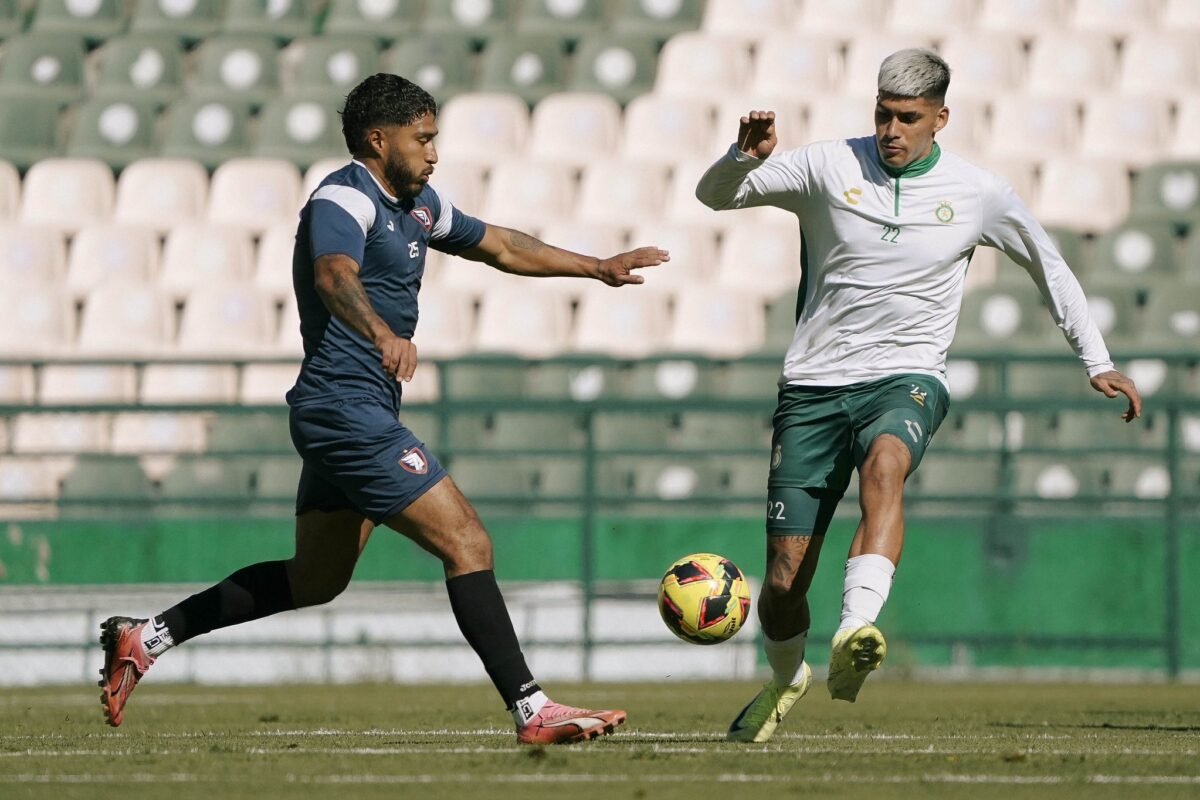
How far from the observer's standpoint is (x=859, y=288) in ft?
22.8

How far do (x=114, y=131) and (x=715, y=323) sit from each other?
6.33m

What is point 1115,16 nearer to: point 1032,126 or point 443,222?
point 1032,126

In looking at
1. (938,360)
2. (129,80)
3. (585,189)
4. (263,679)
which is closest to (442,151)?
(585,189)

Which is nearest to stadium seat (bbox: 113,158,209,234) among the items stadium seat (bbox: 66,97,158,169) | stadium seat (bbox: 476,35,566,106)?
stadium seat (bbox: 66,97,158,169)

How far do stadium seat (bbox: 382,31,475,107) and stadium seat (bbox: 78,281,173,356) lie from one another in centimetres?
354

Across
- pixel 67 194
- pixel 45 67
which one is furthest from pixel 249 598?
pixel 45 67

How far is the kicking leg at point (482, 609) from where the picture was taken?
649cm

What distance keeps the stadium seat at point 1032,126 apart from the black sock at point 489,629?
11.2 meters

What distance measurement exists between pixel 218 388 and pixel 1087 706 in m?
7.81

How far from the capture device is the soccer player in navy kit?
6.48m

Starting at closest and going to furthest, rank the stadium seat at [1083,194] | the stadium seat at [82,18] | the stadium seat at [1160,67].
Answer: the stadium seat at [1083,194] < the stadium seat at [1160,67] < the stadium seat at [82,18]

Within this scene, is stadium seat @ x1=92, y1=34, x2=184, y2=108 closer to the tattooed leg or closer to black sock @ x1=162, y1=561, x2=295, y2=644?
black sock @ x1=162, y1=561, x2=295, y2=644

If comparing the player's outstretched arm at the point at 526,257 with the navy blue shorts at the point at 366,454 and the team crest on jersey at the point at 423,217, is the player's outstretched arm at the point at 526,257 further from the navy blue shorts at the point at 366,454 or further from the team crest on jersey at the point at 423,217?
the navy blue shorts at the point at 366,454

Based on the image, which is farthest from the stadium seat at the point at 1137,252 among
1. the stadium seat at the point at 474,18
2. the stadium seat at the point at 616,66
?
the stadium seat at the point at 474,18
